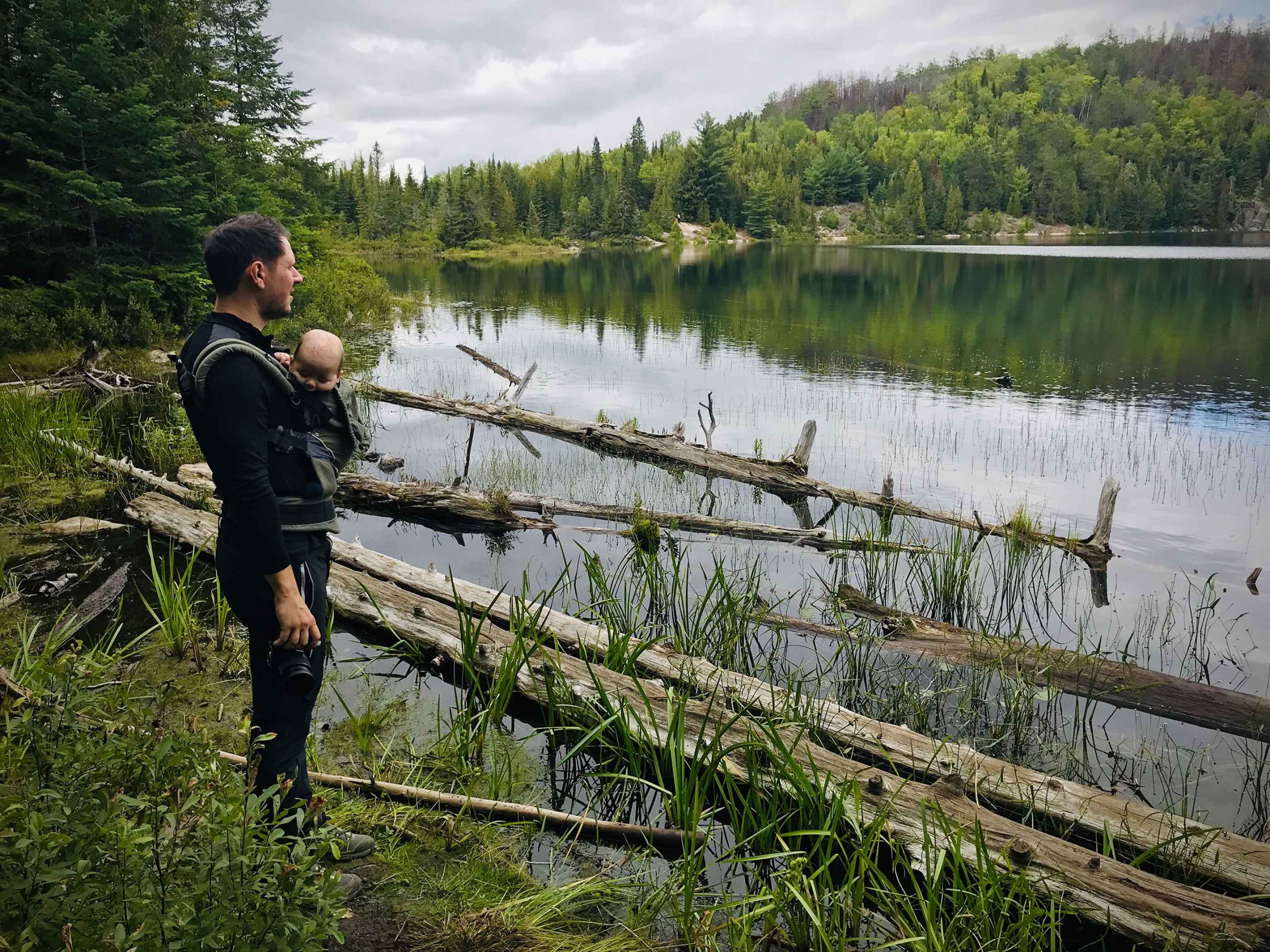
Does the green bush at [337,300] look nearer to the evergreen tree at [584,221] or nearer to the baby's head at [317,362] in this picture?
the baby's head at [317,362]

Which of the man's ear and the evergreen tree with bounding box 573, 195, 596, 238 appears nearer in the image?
the man's ear

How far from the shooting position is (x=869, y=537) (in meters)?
7.55

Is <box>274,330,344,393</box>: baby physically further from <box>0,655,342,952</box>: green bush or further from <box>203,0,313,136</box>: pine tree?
<box>203,0,313,136</box>: pine tree

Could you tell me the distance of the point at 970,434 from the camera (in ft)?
48.4

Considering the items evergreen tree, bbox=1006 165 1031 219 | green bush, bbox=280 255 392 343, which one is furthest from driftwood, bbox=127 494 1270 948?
evergreen tree, bbox=1006 165 1031 219

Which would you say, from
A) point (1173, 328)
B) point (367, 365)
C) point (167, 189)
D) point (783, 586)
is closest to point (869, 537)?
point (783, 586)

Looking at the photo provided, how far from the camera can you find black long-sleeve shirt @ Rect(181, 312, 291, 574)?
2.56 m

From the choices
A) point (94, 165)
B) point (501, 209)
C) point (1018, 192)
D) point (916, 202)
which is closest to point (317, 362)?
point (94, 165)

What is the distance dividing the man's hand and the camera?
36 millimetres

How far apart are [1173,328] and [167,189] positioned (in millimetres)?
29481

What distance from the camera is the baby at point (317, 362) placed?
9.30ft

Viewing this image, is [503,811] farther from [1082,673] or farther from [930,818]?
[1082,673]

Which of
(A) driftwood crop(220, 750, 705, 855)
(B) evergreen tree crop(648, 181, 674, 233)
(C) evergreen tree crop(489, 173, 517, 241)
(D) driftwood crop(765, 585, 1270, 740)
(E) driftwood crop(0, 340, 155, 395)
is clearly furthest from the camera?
(B) evergreen tree crop(648, 181, 674, 233)

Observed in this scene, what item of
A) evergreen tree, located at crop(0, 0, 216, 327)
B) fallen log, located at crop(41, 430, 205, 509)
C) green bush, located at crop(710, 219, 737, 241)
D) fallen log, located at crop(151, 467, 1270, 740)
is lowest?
fallen log, located at crop(151, 467, 1270, 740)
